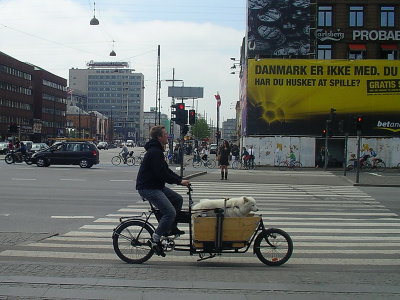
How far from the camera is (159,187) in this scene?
6.83 meters

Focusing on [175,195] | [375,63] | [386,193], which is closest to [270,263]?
[175,195]

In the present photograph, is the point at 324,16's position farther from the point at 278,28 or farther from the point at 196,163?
the point at 196,163

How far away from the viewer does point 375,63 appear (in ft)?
139

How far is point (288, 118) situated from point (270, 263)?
36.0 meters

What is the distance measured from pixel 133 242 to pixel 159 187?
2.93ft

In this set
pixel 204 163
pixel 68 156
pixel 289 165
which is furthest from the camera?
pixel 289 165

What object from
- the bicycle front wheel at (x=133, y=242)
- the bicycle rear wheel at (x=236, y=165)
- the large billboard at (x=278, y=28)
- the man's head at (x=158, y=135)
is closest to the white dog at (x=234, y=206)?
the bicycle front wheel at (x=133, y=242)

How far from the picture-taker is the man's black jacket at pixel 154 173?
22.3ft

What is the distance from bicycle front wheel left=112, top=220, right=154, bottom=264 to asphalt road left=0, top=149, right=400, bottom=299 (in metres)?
0.17

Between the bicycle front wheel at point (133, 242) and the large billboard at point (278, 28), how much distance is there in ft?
132

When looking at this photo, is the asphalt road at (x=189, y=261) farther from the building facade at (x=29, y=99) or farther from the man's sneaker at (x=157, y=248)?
the building facade at (x=29, y=99)

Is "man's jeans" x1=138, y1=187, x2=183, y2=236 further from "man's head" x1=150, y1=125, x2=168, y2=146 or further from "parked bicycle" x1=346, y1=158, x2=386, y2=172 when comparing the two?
"parked bicycle" x1=346, y1=158, x2=386, y2=172

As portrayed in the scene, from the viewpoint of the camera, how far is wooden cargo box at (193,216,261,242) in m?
6.70

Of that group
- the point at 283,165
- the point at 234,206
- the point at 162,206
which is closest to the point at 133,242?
the point at 162,206
